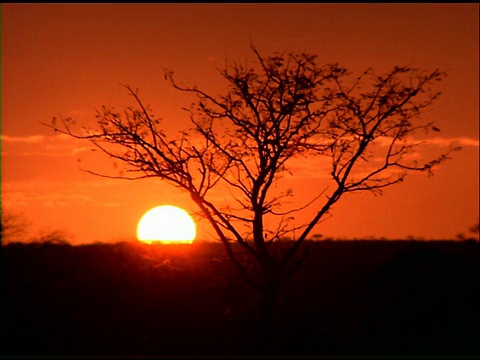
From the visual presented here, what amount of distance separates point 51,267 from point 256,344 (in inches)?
484

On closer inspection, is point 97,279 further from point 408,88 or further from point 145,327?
point 408,88

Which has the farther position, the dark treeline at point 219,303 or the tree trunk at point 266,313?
the dark treeline at point 219,303

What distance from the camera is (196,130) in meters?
22.4

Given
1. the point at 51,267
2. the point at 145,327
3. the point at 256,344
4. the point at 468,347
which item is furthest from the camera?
the point at 51,267

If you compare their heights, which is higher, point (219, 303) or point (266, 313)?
point (219, 303)

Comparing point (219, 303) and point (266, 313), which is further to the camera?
point (219, 303)

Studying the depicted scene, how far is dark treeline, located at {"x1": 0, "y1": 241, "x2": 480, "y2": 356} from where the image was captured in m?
26.3

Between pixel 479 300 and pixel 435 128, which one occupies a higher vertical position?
pixel 435 128

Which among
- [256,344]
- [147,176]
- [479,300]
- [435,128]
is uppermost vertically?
[435,128]

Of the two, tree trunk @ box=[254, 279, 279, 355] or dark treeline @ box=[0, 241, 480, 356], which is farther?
Result: dark treeline @ box=[0, 241, 480, 356]

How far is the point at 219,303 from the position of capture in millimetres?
29234

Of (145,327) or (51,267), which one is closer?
(145,327)

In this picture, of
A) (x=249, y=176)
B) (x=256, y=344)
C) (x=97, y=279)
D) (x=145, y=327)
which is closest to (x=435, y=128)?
(x=249, y=176)

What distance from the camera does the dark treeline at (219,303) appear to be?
86.4ft
